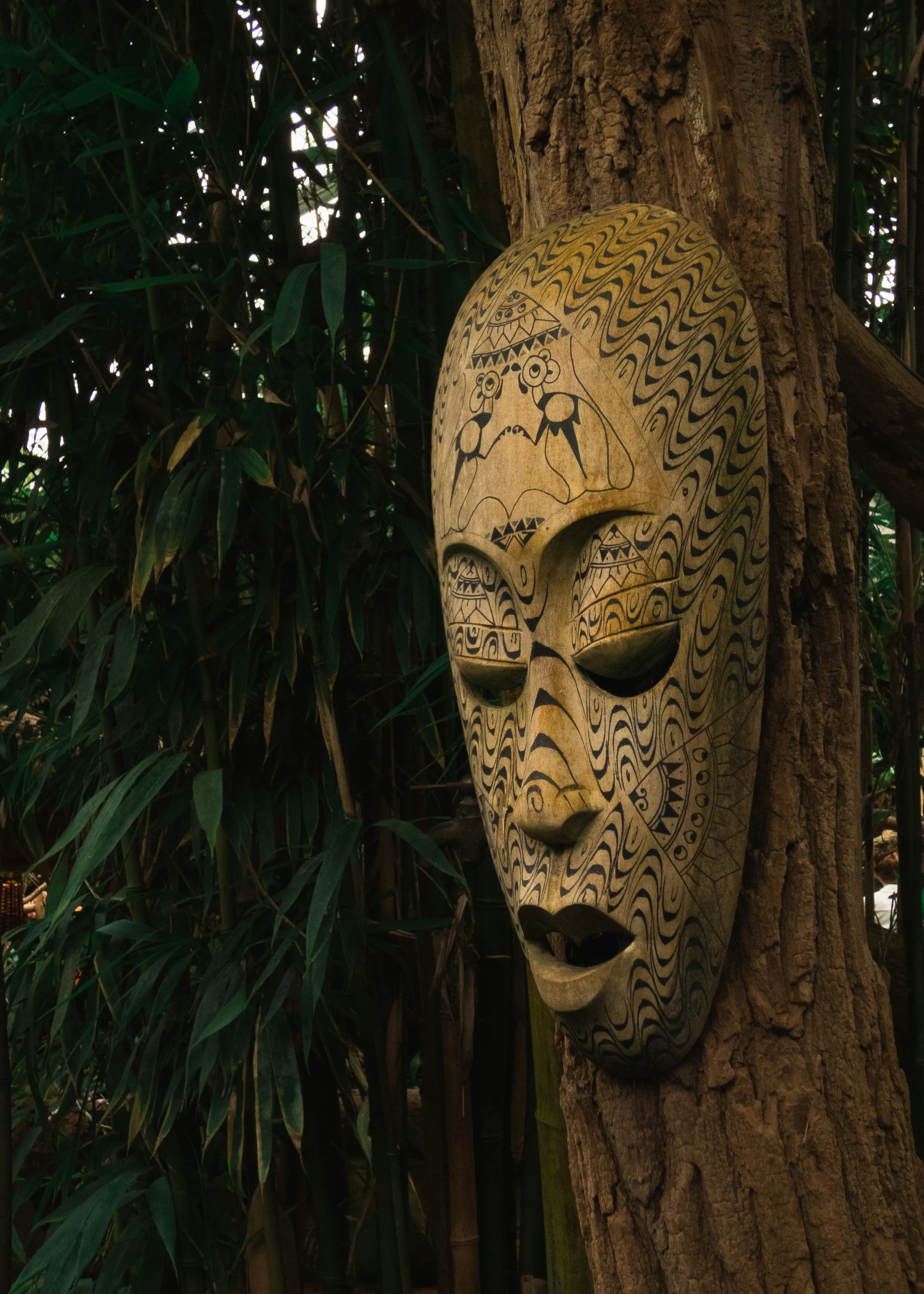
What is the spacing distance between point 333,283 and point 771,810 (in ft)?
1.89

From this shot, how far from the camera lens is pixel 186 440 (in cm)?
107

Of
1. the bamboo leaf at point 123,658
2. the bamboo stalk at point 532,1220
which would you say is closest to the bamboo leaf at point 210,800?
the bamboo leaf at point 123,658

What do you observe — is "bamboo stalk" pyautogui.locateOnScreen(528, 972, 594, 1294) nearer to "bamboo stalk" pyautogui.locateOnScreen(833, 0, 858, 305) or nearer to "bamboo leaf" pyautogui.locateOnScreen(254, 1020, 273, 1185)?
"bamboo leaf" pyautogui.locateOnScreen(254, 1020, 273, 1185)

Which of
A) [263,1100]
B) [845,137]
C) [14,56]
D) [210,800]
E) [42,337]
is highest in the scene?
[14,56]

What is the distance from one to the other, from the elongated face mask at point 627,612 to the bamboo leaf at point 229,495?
0.34m

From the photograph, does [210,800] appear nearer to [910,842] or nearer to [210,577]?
[210,577]

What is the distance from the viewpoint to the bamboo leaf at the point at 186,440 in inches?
41.1

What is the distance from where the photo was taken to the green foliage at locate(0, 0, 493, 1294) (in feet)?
3.55

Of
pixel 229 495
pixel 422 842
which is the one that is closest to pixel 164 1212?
pixel 422 842

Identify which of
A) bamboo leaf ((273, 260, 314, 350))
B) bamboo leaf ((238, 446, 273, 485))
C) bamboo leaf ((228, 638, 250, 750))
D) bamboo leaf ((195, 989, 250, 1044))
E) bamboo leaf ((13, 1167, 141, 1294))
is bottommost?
bamboo leaf ((13, 1167, 141, 1294))

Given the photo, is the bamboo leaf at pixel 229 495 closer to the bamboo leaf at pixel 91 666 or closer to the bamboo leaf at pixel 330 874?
the bamboo leaf at pixel 91 666

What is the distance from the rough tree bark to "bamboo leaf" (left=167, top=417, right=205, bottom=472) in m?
0.38

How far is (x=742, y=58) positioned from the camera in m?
0.84

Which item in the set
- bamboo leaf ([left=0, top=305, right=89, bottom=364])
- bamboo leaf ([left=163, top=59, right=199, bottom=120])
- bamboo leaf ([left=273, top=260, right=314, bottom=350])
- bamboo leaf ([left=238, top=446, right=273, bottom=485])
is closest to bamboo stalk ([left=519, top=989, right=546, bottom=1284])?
bamboo leaf ([left=238, top=446, right=273, bottom=485])
